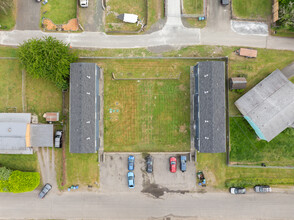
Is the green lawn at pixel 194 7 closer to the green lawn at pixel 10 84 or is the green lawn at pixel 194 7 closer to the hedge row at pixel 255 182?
the hedge row at pixel 255 182

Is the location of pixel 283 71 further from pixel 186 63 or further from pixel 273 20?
pixel 186 63

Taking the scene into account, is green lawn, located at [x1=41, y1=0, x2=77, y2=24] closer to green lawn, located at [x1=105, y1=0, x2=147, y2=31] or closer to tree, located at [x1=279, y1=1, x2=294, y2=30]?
green lawn, located at [x1=105, y1=0, x2=147, y2=31]

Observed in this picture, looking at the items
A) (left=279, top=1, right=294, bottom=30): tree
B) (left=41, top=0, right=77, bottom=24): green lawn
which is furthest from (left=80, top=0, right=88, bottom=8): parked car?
(left=279, top=1, right=294, bottom=30): tree

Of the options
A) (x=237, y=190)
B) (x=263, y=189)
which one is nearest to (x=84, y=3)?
(x=237, y=190)

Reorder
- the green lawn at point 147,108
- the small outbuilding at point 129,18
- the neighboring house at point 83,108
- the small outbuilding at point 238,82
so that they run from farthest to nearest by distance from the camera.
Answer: the green lawn at point 147,108 < the small outbuilding at point 129,18 < the small outbuilding at point 238,82 < the neighboring house at point 83,108

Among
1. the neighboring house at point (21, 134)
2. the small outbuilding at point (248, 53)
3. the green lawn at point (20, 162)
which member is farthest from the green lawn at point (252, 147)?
the green lawn at point (20, 162)

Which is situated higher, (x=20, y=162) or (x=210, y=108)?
(x=210, y=108)

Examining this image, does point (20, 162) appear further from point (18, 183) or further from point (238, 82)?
point (238, 82)
